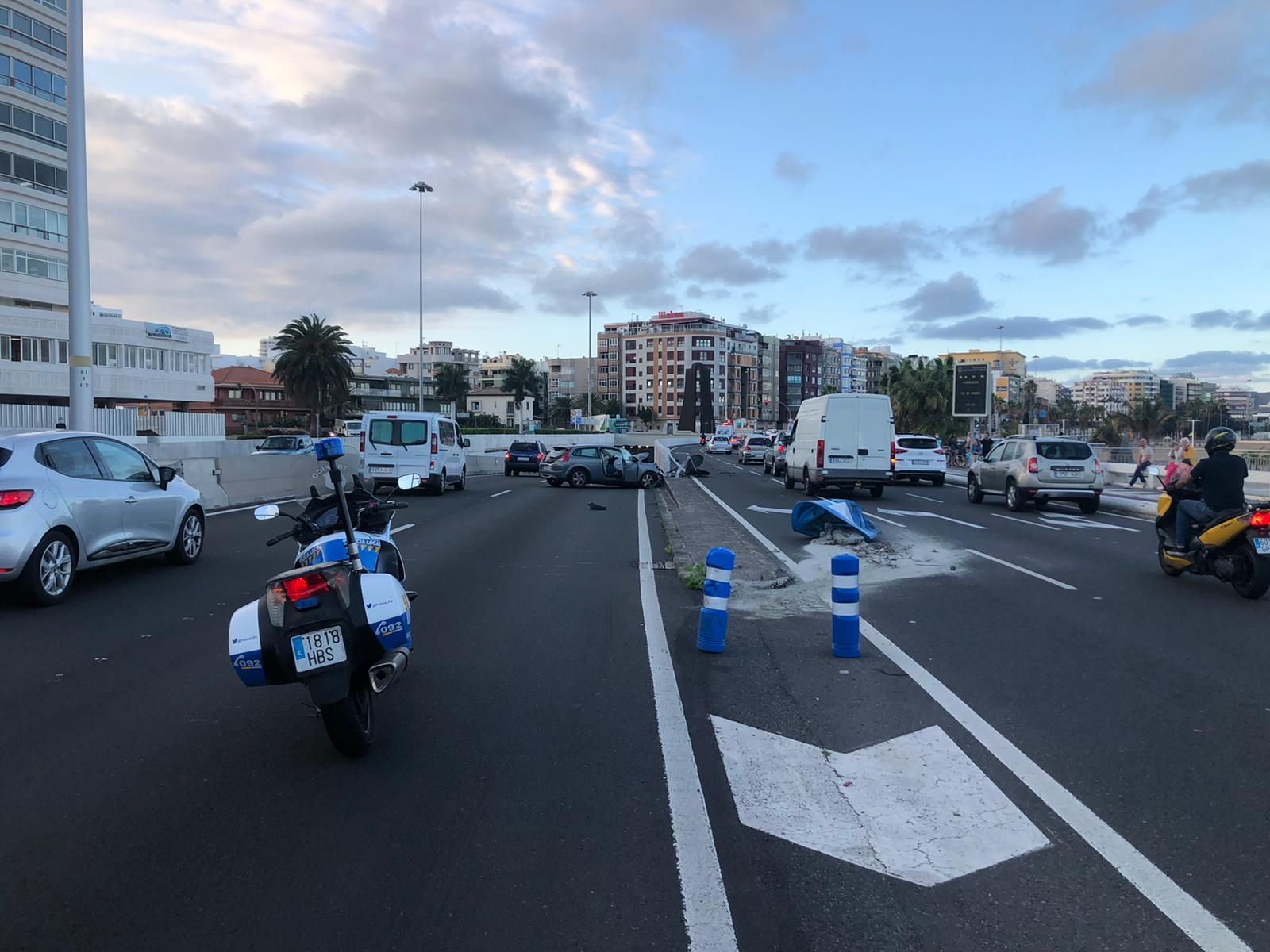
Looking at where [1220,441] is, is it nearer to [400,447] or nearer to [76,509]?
[76,509]

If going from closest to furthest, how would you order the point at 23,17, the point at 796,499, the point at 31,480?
the point at 31,480 < the point at 796,499 < the point at 23,17

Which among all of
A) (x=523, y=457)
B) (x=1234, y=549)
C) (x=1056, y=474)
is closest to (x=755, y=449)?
(x=523, y=457)

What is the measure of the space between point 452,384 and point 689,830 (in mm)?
117750

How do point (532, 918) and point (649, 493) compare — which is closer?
point (532, 918)

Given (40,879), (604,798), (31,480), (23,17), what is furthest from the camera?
(23,17)

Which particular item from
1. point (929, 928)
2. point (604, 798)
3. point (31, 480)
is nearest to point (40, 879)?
point (604, 798)

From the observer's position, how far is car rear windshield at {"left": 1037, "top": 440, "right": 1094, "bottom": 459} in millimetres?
21000

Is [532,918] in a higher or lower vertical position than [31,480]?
lower

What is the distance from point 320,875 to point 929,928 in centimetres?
237

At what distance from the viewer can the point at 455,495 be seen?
25.6 metres

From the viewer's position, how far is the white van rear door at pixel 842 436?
23.3 meters

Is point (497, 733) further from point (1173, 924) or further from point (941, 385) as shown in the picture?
point (941, 385)

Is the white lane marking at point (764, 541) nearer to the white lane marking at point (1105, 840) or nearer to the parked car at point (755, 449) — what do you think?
the white lane marking at point (1105, 840)

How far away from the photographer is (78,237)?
683 inches
